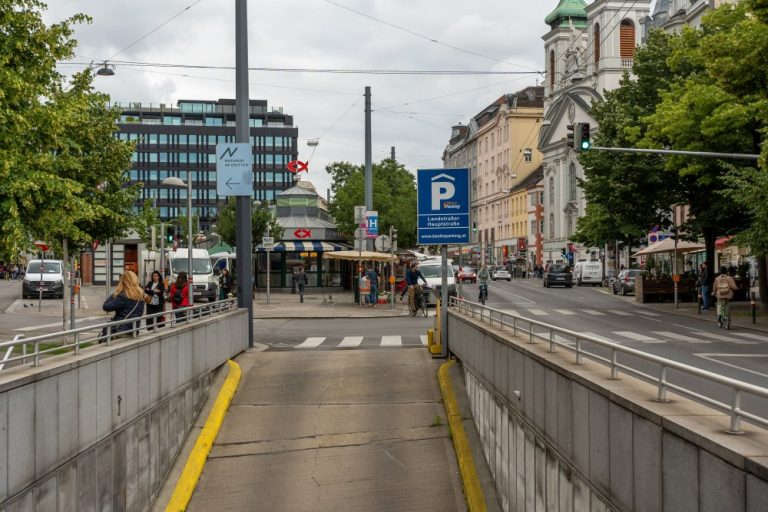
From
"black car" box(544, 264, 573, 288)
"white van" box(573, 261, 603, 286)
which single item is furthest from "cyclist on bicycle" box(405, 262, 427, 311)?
"white van" box(573, 261, 603, 286)

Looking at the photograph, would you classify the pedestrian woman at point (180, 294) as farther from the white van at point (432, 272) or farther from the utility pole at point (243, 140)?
the white van at point (432, 272)

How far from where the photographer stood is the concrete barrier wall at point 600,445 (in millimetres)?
4910

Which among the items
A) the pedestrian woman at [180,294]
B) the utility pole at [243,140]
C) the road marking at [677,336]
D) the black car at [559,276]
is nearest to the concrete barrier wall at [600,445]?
the pedestrian woman at [180,294]

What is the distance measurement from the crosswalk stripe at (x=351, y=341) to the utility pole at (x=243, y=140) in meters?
2.78

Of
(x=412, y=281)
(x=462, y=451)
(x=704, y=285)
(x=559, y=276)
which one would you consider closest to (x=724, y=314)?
(x=704, y=285)

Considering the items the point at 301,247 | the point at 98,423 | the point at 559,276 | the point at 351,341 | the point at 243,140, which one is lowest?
the point at 351,341

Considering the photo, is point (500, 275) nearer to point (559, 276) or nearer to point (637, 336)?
point (559, 276)

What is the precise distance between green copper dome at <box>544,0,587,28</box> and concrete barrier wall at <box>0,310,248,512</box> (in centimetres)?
8870

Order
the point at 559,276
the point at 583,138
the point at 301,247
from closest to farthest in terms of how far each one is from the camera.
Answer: the point at 583,138, the point at 301,247, the point at 559,276

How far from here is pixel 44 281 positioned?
150 feet

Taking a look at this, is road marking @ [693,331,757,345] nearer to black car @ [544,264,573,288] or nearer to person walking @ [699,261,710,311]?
person walking @ [699,261,710,311]

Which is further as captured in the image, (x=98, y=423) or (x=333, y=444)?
(x=333, y=444)

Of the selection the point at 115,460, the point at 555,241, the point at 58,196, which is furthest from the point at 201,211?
the point at 115,460

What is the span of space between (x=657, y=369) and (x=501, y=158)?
115374 mm
